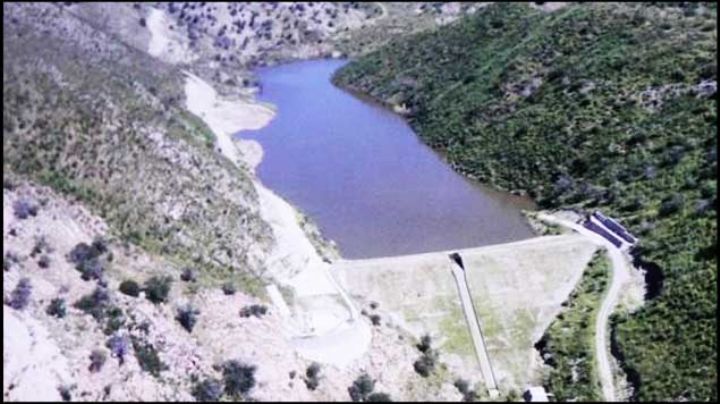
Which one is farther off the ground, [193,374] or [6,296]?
[6,296]

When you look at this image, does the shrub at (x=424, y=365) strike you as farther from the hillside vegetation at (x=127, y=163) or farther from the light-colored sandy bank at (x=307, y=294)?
the hillside vegetation at (x=127, y=163)

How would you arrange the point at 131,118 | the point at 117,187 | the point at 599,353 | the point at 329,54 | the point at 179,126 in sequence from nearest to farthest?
the point at 599,353, the point at 117,187, the point at 131,118, the point at 179,126, the point at 329,54

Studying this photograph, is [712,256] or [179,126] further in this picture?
[179,126]

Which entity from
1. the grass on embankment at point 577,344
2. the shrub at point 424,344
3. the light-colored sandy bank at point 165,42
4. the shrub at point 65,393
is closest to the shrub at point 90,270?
the shrub at point 65,393

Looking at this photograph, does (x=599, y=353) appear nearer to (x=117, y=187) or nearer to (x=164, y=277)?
(x=164, y=277)

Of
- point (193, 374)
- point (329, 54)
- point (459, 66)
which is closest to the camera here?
point (193, 374)

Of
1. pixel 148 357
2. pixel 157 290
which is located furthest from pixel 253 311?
pixel 148 357

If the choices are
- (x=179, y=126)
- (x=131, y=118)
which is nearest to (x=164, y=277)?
(x=131, y=118)

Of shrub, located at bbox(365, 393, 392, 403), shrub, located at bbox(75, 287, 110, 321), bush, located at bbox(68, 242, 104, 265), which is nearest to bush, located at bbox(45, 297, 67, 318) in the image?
shrub, located at bbox(75, 287, 110, 321)
